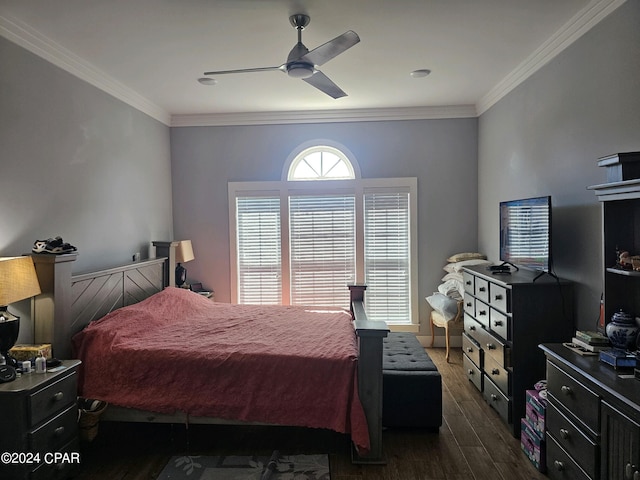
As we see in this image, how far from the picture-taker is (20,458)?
203 centimetres

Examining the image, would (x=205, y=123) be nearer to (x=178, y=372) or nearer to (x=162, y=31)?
(x=162, y=31)

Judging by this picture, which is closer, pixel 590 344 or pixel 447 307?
pixel 590 344

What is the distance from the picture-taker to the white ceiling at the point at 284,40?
2502mm

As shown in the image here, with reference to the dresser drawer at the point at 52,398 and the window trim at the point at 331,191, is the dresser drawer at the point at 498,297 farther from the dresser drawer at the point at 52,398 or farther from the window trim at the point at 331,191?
the dresser drawer at the point at 52,398

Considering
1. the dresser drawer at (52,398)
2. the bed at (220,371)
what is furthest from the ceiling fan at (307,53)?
the dresser drawer at (52,398)

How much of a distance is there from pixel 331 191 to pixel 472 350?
2484 millimetres

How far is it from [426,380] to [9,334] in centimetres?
267

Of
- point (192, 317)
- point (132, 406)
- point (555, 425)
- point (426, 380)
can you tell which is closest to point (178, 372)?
point (132, 406)

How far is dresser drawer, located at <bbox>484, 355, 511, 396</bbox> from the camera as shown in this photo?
286 centimetres

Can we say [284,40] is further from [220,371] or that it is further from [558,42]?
[220,371]

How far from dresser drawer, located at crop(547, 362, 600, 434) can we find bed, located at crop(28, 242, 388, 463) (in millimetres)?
965

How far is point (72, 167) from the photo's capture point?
10.5ft

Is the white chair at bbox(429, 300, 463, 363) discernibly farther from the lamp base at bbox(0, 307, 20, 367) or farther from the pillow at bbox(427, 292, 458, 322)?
the lamp base at bbox(0, 307, 20, 367)

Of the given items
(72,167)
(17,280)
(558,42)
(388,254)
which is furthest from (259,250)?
(558,42)
